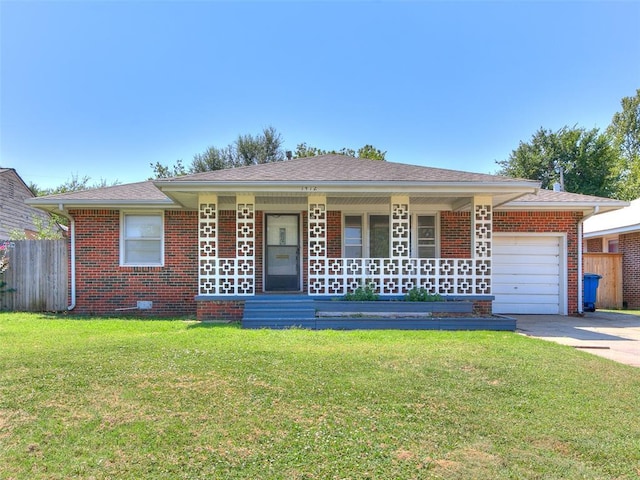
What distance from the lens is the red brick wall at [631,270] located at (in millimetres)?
12898

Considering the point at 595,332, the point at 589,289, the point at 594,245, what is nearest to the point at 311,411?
the point at 595,332

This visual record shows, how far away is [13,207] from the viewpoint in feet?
60.2

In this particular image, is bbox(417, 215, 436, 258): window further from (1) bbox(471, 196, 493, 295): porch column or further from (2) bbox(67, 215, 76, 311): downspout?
(2) bbox(67, 215, 76, 311): downspout

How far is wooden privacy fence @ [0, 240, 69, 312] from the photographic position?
33.1 feet

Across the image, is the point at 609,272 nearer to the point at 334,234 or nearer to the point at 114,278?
the point at 334,234

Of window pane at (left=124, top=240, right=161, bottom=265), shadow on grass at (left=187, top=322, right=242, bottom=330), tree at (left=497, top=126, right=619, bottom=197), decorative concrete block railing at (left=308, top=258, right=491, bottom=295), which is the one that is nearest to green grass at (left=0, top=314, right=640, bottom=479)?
shadow on grass at (left=187, top=322, right=242, bottom=330)

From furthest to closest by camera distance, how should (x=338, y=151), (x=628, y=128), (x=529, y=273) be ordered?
(x=628, y=128)
(x=338, y=151)
(x=529, y=273)

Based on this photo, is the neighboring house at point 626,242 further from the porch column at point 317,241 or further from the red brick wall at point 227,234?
the red brick wall at point 227,234

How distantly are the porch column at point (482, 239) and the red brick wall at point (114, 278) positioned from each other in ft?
23.2

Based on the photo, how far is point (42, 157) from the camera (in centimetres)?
2403

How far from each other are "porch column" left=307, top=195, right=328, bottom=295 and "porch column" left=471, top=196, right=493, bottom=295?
11.5 ft

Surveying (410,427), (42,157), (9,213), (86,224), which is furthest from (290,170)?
(42,157)

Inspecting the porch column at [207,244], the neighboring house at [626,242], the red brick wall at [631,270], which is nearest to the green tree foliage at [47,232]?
the porch column at [207,244]

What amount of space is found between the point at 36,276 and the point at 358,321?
28.8 feet
